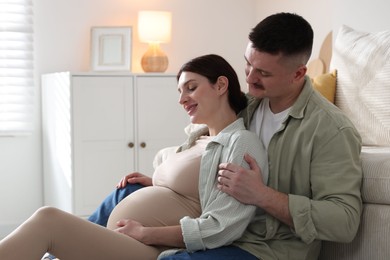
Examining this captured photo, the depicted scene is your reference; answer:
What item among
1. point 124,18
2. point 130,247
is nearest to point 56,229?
point 130,247

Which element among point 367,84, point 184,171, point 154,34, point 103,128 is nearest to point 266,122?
point 184,171

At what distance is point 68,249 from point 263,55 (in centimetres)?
74

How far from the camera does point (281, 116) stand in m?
2.04

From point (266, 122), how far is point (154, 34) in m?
2.41

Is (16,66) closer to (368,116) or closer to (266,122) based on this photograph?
(368,116)

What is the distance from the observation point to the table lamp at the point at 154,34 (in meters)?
4.37

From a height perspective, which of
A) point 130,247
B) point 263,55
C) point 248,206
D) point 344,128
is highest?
point 263,55

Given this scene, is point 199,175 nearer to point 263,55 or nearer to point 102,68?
point 263,55

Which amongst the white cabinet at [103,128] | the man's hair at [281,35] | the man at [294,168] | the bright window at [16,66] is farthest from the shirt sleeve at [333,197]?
the bright window at [16,66]

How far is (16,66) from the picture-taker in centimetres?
438

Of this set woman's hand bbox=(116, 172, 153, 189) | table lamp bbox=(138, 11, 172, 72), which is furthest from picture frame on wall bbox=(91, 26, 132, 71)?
woman's hand bbox=(116, 172, 153, 189)

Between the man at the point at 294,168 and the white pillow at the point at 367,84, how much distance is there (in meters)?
0.57

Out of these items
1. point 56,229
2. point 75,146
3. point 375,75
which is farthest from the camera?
point 75,146

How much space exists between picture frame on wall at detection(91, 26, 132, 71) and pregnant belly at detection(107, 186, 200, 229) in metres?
2.39
